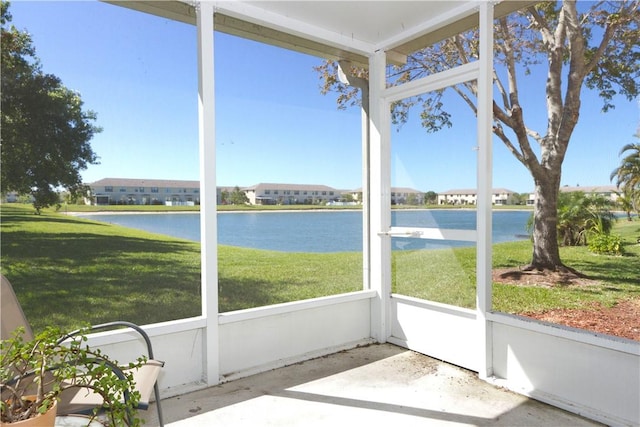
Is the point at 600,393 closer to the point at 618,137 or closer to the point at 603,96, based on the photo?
the point at 618,137

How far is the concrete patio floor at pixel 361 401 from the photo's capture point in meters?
2.19

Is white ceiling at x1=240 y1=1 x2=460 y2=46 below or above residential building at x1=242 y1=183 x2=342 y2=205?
above

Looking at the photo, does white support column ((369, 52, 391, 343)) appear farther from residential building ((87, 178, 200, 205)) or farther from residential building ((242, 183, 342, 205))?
residential building ((87, 178, 200, 205))

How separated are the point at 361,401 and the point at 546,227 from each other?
5.36 ft

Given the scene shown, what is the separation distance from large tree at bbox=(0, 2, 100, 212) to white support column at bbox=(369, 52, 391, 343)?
227 cm

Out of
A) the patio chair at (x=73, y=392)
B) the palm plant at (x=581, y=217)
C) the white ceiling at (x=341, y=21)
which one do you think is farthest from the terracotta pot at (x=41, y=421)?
the palm plant at (x=581, y=217)

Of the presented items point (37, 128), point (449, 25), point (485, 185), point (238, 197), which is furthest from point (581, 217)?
point (37, 128)

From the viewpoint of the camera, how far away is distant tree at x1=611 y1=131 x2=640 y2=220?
2211 mm

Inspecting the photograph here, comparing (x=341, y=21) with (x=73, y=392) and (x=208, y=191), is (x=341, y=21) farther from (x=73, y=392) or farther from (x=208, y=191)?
(x=73, y=392)

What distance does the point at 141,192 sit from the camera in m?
3.15

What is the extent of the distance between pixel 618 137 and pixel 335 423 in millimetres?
2275

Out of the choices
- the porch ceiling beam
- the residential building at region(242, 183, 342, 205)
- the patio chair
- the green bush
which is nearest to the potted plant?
the patio chair

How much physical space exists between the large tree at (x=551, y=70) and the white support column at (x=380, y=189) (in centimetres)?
65

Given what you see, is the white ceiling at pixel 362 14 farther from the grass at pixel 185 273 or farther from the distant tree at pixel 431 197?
the grass at pixel 185 273
